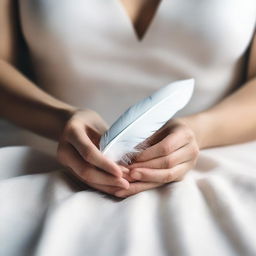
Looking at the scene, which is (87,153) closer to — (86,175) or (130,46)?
(86,175)

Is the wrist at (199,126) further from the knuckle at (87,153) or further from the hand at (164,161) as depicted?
the knuckle at (87,153)

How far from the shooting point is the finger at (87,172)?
76cm

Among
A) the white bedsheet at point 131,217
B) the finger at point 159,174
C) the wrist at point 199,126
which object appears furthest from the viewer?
the wrist at point 199,126

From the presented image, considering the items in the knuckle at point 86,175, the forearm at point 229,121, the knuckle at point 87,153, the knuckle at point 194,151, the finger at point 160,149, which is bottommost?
the forearm at point 229,121

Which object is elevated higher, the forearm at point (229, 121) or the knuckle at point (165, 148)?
the knuckle at point (165, 148)

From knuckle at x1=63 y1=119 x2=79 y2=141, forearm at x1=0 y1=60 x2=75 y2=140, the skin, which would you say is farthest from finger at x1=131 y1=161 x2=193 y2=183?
forearm at x1=0 y1=60 x2=75 y2=140

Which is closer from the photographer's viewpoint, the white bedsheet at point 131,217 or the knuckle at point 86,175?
the white bedsheet at point 131,217

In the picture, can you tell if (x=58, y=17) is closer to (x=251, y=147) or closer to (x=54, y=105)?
(x=54, y=105)

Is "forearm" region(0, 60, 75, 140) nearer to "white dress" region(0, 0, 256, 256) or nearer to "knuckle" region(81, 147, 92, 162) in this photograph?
"white dress" region(0, 0, 256, 256)

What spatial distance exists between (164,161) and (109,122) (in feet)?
1.15

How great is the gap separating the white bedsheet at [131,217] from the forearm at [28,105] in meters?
0.17

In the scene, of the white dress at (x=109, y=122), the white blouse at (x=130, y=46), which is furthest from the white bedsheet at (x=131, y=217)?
the white blouse at (x=130, y=46)

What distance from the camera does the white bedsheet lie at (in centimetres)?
67

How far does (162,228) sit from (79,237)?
97 millimetres
